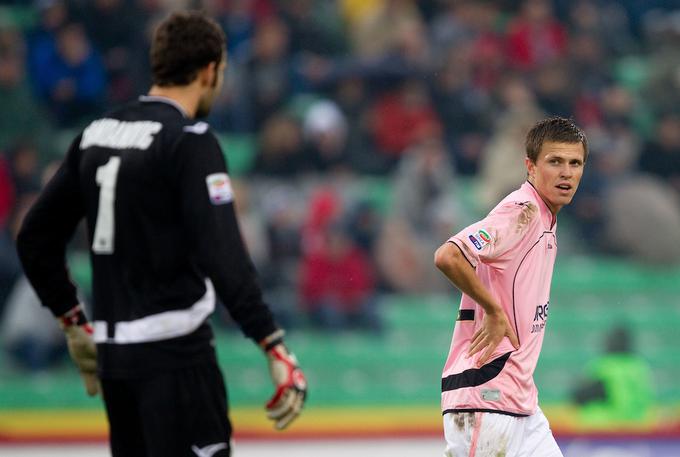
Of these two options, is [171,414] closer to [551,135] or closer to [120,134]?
[120,134]

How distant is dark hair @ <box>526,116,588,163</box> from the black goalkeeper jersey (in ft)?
4.04

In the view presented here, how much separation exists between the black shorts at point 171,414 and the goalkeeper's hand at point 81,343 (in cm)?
31

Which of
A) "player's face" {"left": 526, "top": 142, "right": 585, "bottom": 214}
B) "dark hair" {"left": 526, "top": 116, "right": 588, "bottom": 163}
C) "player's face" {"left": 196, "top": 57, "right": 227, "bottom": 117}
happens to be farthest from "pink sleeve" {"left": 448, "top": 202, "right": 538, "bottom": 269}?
"player's face" {"left": 196, "top": 57, "right": 227, "bottom": 117}

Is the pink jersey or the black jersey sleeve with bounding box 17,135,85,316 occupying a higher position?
the black jersey sleeve with bounding box 17,135,85,316

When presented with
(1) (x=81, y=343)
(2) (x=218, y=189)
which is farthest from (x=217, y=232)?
(1) (x=81, y=343)

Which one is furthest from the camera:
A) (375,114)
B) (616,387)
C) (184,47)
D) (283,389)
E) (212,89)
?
(375,114)

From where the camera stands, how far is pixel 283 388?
321 centimetres

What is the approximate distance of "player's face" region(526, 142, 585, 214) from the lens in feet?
12.8

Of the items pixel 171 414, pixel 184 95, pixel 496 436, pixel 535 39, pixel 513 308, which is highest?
pixel 535 39

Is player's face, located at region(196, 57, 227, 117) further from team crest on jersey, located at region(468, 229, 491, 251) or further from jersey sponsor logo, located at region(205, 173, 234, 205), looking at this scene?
team crest on jersey, located at region(468, 229, 491, 251)

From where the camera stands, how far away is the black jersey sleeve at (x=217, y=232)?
3219mm

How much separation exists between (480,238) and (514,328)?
38cm

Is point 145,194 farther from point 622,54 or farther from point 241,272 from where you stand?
point 622,54

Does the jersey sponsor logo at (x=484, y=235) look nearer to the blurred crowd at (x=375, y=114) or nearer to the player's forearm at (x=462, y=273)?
the player's forearm at (x=462, y=273)
